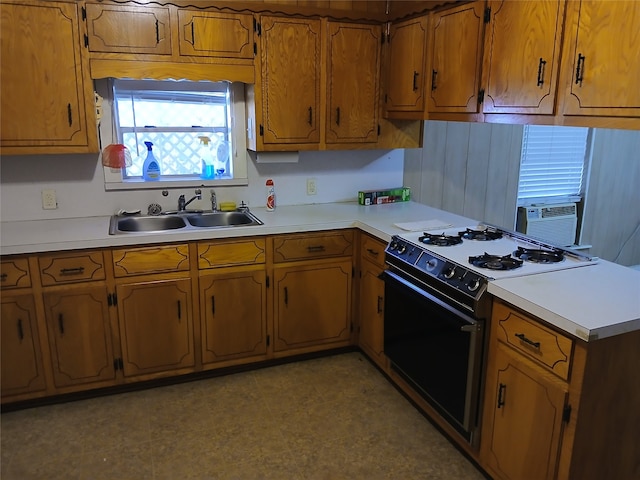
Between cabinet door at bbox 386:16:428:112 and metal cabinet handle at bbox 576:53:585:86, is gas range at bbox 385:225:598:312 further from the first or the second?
cabinet door at bbox 386:16:428:112

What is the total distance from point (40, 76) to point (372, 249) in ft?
6.65

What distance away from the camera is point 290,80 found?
3125mm

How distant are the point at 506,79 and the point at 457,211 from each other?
209 cm

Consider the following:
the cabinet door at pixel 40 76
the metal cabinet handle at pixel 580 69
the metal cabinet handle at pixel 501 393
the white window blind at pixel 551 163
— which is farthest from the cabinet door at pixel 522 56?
the cabinet door at pixel 40 76

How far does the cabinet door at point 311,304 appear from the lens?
310 centimetres

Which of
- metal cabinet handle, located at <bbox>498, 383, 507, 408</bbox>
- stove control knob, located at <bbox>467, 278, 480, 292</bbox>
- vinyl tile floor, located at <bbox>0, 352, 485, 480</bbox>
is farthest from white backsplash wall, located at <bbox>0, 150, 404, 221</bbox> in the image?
metal cabinet handle, located at <bbox>498, 383, 507, 408</bbox>

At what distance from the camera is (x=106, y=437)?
2537mm

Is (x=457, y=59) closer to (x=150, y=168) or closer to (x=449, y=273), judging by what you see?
(x=449, y=273)

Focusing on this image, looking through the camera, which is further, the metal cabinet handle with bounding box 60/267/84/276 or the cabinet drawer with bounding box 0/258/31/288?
the metal cabinet handle with bounding box 60/267/84/276

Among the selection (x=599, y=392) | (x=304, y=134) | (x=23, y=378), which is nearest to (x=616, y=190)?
(x=304, y=134)

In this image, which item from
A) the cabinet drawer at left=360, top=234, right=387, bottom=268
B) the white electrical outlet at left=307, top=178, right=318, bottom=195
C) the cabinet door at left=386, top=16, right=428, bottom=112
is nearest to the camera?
the cabinet drawer at left=360, top=234, right=387, bottom=268

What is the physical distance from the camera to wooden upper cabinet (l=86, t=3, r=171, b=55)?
2691 mm

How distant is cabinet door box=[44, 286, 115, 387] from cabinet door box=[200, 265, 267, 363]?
0.53 meters

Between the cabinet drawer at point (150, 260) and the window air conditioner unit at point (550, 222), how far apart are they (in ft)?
9.57
